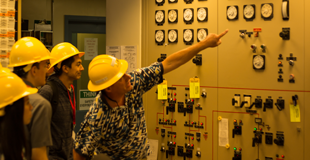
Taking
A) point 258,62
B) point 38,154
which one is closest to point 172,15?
point 258,62

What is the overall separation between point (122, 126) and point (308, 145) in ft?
7.55

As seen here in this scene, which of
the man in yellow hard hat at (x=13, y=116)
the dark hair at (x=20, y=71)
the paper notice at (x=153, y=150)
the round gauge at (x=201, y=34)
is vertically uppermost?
the round gauge at (x=201, y=34)

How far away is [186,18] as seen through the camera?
11.8 ft

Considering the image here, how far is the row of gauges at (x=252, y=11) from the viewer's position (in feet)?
9.75

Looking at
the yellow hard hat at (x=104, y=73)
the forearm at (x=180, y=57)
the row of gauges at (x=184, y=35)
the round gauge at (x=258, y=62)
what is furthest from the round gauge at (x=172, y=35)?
the yellow hard hat at (x=104, y=73)

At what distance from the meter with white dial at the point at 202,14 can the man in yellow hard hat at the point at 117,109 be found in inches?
62.9

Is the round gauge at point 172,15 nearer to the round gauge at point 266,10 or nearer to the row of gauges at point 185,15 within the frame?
the row of gauges at point 185,15

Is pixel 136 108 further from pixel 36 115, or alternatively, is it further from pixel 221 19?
pixel 221 19

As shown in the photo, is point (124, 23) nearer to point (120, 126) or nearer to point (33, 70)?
point (33, 70)

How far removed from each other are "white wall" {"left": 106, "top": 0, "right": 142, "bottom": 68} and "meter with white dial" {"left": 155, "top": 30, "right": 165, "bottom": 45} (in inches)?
10.4

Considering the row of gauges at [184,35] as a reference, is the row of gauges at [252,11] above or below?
above

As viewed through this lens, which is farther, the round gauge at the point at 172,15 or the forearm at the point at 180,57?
the round gauge at the point at 172,15

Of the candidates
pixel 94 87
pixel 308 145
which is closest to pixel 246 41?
pixel 308 145

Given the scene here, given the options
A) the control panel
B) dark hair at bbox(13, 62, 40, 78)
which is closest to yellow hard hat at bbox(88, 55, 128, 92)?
dark hair at bbox(13, 62, 40, 78)
